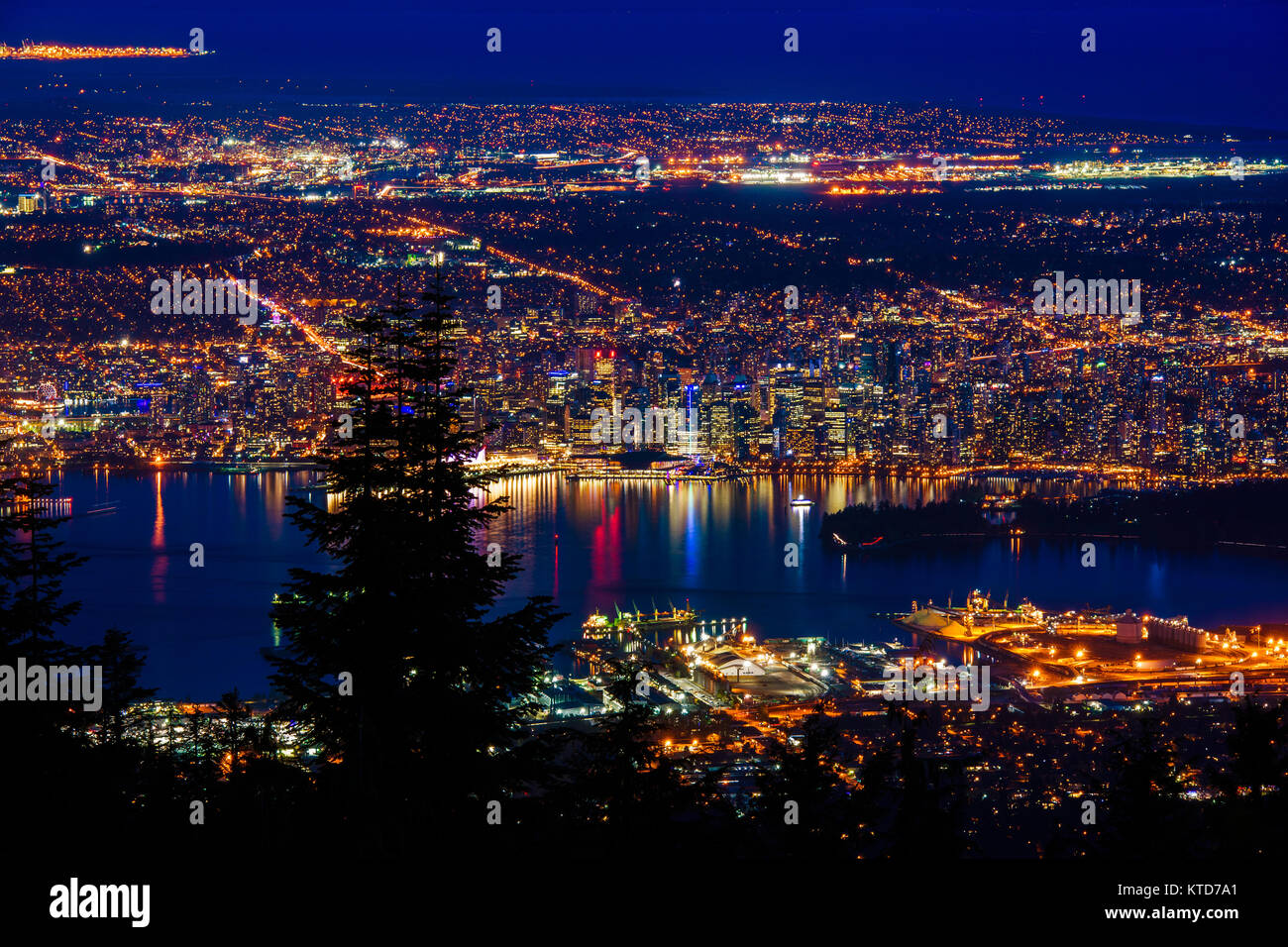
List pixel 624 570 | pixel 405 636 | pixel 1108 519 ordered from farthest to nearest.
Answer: pixel 1108 519
pixel 624 570
pixel 405 636

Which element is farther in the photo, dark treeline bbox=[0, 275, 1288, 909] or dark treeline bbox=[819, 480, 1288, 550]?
dark treeline bbox=[819, 480, 1288, 550]

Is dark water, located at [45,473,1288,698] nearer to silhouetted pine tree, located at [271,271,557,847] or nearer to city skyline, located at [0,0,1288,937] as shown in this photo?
city skyline, located at [0,0,1288,937]

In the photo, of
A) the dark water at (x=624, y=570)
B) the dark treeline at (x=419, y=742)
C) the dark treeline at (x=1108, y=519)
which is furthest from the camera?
the dark treeline at (x=1108, y=519)

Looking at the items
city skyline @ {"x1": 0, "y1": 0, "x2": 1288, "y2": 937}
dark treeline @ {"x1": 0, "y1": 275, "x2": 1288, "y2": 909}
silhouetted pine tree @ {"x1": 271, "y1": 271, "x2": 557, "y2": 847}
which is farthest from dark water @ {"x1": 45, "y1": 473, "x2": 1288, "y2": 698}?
silhouetted pine tree @ {"x1": 271, "y1": 271, "x2": 557, "y2": 847}

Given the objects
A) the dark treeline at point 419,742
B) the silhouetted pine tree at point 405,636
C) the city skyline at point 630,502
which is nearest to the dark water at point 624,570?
the city skyline at point 630,502

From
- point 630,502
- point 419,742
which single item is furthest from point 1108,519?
point 419,742

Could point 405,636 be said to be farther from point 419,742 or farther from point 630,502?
point 630,502

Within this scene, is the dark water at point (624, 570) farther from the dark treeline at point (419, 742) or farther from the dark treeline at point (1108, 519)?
the dark treeline at point (419, 742)
